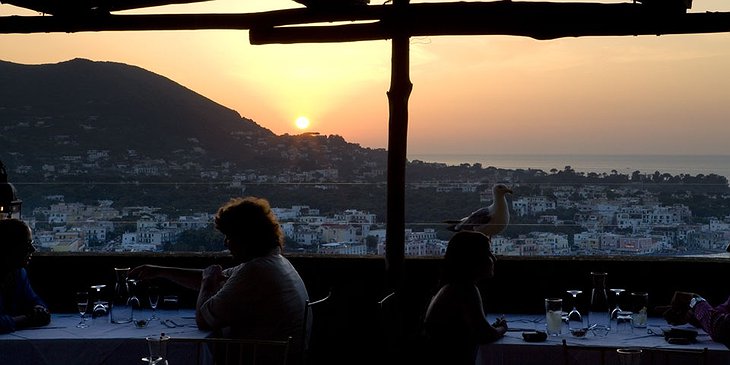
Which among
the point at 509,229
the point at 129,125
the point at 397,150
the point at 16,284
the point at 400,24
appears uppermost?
the point at 400,24

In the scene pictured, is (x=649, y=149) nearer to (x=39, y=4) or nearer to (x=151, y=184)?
(x=151, y=184)

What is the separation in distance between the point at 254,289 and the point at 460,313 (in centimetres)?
89

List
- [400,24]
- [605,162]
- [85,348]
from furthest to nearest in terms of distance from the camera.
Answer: [605,162] < [400,24] < [85,348]

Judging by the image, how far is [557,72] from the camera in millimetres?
7855

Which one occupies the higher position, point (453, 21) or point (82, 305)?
point (453, 21)

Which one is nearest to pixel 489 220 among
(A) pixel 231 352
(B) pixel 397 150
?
(B) pixel 397 150

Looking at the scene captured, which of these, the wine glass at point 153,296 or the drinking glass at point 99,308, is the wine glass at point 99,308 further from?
the wine glass at point 153,296

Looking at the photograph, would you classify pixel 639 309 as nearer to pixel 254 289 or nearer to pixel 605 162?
pixel 254 289

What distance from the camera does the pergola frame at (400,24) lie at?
17.3 ft

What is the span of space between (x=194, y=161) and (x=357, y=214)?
2.55 m

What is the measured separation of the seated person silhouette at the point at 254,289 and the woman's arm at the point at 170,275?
41 centimetres

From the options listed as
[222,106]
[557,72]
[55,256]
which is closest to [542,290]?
[557,72]

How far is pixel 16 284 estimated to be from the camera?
4.74m

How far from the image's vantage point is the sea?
6.49 meters
